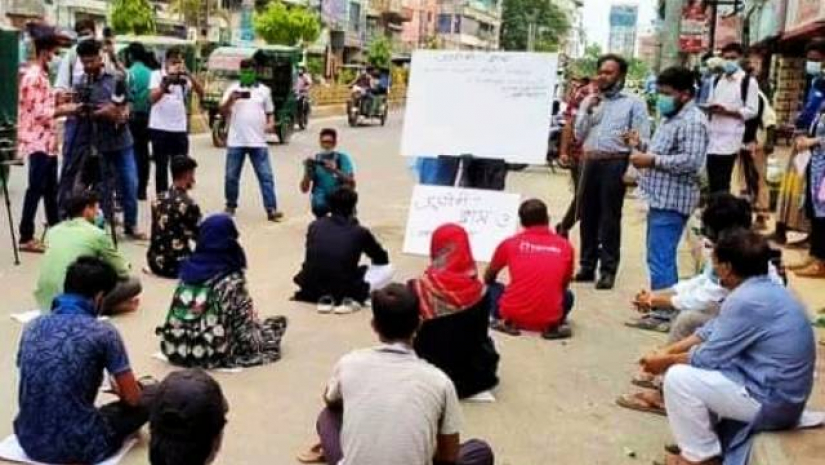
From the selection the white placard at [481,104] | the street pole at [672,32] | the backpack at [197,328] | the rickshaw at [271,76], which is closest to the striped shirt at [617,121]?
the white placard at [481,104]

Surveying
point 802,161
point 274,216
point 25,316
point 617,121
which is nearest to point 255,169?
point 274,216

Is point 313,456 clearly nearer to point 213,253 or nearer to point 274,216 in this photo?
point 213,253

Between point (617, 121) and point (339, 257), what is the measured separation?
7.71 ft

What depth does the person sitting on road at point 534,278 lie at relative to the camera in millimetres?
6816

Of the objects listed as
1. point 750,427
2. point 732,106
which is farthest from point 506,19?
point 750,427

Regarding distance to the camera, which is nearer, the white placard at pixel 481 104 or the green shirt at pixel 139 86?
the white placard at pixel 481 104

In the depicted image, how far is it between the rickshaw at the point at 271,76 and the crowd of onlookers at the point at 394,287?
10403mm

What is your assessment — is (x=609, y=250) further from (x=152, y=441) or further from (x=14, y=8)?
(x=14, y=8)

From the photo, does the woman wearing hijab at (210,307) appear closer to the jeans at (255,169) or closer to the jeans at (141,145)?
the jeans at (255,169)

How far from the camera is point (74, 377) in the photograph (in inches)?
167

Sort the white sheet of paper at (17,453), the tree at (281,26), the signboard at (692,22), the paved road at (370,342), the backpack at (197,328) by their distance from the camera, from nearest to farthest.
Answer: the white sheet of paper at (17,453)
the paved road at (370,342)
the backpack at (197,328)
the signboard at (692,22)
the tree at (281,26)

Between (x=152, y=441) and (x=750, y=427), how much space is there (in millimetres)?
2687

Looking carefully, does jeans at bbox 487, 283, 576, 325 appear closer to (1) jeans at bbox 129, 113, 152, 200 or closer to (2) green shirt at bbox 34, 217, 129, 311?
(2) green shirt at bbox 34, 217, 129, 311

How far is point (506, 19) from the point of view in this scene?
310 feet
